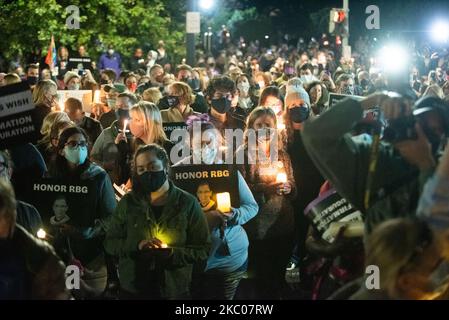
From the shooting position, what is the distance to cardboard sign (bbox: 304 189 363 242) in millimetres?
5379

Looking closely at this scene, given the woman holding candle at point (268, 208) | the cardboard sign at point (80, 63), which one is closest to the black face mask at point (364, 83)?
the cardboard sign at point (80, 63)

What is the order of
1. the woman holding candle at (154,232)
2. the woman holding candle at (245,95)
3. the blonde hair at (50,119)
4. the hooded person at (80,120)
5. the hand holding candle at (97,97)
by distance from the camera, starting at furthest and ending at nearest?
→ the woman holding candle at (245,95), the hand holding candle at (97,97), the hooded person at (80,120), the blonde hair at (50,119), the woman holding candle at (154,232)

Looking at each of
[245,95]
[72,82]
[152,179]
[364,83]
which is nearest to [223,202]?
[152,179]

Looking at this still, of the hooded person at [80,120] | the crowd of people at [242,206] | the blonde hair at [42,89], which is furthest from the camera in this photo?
the blonde hair at [42,89]

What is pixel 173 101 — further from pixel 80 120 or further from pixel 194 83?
pixel 194 83

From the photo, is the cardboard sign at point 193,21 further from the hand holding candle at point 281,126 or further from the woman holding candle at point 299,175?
the woman holding candle at point 299,175

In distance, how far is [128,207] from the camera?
6410mm

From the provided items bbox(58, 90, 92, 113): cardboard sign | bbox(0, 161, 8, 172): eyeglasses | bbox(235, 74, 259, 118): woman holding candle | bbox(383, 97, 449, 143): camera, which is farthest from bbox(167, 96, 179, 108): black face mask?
bbox(383, 97, 449, 143): camera

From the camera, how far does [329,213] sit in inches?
215

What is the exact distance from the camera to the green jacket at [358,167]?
4.77 metres

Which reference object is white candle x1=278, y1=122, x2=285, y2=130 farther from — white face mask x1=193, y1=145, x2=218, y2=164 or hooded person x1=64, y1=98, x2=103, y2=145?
hooded person x1=64, y1=98, x2=103, y2=145

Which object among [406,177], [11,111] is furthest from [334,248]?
[11,111]

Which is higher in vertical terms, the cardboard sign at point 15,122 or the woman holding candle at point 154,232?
the cardboard sign at point 15,122

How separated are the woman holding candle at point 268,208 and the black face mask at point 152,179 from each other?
161cm
